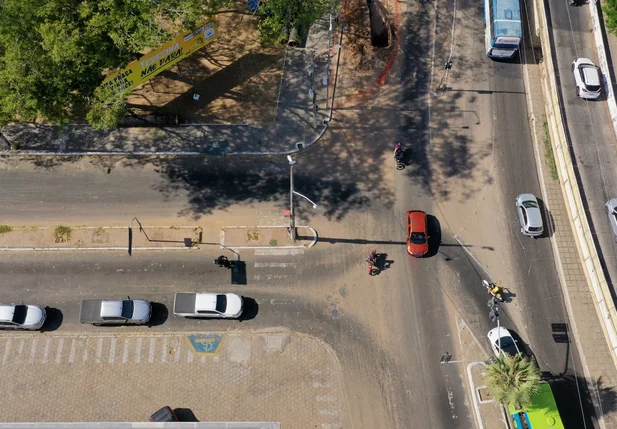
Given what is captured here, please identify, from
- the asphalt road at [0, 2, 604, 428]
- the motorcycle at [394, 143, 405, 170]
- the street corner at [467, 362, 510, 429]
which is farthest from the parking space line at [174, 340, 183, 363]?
the motorcycle at [394, 143, 405, 170]

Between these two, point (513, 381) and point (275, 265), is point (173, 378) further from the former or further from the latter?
point (513, 381)

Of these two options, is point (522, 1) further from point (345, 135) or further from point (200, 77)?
point (200, 77)

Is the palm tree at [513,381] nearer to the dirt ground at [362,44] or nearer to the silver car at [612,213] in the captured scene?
the silver car at [612,213]

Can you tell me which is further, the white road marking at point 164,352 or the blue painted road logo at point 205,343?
the blue painted road logo at point 205,343

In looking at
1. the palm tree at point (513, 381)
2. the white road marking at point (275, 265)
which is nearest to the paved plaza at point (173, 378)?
the white road marking at point (275, 265)

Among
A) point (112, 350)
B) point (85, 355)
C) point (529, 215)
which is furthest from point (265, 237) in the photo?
point (529, 215)

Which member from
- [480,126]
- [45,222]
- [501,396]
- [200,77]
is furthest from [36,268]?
[480,126]

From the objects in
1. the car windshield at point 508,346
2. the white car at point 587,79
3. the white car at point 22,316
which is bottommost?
the car windshield at point 508,346
